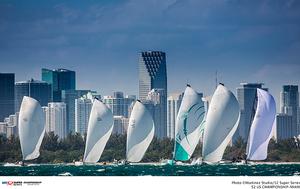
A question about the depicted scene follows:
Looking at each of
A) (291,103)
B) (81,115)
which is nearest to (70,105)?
(81,115)

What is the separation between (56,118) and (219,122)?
1911 centimetres

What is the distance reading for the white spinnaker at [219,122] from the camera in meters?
40.0

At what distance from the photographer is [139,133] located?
148ft

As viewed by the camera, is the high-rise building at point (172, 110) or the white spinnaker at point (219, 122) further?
the high-rise building at point (172, 110)

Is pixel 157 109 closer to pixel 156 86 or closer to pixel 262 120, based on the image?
pixel 156 86

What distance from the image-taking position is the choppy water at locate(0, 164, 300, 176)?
3772 centimetres

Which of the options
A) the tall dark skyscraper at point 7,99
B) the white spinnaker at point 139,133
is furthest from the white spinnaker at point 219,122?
the tall dark skyscraper at point 7,99

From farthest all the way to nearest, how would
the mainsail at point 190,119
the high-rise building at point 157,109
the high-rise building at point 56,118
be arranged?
the high-rise building at point 157,109 → the high-rise building at point 56,118 → the mainsail at point 190,119

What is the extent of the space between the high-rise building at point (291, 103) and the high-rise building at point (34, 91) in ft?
32.5

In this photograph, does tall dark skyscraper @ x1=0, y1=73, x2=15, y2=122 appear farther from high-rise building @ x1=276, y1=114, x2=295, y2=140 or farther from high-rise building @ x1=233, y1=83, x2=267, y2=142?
high-rise building @ x1=276, y1=114, x2=295, y2=140

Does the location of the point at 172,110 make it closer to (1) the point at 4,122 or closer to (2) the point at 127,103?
(2) the point at 127,103

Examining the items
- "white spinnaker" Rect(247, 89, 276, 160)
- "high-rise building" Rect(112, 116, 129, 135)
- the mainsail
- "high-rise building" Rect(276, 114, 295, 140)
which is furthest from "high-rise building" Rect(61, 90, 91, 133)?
"white spinnaker" Rect(247, 89, 276, 160)

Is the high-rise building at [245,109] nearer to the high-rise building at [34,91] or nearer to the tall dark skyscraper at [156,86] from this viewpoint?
the tall dark skyscraper at [156,86]

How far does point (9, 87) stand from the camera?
50281mm
